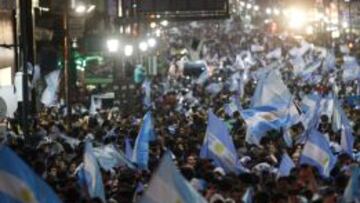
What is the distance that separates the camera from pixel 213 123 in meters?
12.7

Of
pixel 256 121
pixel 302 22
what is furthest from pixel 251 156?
pixel 302 22

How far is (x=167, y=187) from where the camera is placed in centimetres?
709

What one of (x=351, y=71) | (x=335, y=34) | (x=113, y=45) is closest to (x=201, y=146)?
(x=351, y=71)

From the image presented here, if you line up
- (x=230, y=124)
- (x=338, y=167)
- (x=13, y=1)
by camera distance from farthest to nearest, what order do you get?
(x=13, y=1) → (x=230, y=124) → (x=338, y=167)

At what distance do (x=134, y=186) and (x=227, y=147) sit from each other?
1.85 m

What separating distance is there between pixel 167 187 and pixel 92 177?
3.92 meters

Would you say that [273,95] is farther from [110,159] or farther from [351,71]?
[351,71]

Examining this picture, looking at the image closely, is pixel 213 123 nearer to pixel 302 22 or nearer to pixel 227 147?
pixel 227 147

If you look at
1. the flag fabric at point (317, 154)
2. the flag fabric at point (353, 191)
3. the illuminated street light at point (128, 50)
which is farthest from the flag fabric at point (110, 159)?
the illuminated street light at point (128, 50)

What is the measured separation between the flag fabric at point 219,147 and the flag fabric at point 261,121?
241cm

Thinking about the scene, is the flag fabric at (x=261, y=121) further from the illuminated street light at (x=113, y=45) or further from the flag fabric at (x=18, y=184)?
the illuminated street light at (x=113, y=45)

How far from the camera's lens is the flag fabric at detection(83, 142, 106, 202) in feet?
34.3

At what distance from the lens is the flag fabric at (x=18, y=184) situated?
290 inches

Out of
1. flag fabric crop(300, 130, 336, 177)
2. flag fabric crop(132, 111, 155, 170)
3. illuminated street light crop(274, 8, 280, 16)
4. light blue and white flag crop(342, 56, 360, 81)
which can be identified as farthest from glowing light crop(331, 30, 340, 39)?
flag fabric crop(300, 130, 336, 177)
